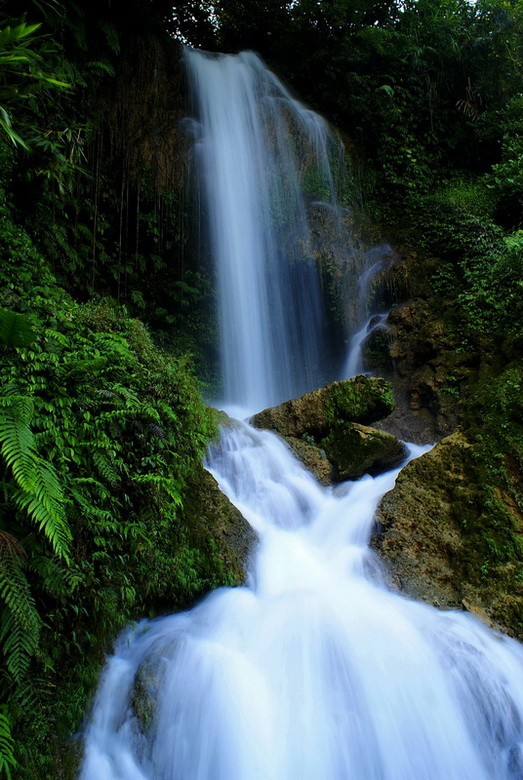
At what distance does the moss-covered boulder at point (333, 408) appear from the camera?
7.35 m

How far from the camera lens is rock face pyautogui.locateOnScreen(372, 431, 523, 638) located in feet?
14.6

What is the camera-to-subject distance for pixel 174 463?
13.1 feet

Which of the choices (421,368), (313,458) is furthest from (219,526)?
(421,368)

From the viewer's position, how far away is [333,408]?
7.37 m

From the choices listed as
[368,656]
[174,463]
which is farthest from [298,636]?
[174,463]

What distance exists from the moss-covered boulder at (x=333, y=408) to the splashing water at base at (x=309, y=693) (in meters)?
2.99

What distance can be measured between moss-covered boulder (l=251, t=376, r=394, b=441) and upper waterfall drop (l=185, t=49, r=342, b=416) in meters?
3.90

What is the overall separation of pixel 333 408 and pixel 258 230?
7300 mm

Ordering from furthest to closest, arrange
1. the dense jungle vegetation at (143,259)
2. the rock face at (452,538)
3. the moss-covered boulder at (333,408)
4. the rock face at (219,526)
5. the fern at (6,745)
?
the moss-covered boulder at (333,408) → the rock face at (219,526) → the rock face at (452,538) → the dense jungle vegetation at (143,259) → the fern at (6,745)

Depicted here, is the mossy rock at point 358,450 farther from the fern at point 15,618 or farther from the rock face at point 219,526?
the fern at point 15,618

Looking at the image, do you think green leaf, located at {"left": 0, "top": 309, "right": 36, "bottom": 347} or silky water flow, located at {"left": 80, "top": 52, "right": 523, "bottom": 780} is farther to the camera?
silky water flow, located at {"left": 80, "top": 52, "right": 523, "bottom": 780}

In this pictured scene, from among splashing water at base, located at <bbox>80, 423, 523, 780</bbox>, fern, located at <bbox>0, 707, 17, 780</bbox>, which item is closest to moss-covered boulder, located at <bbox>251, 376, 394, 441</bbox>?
splashing water at base, located at <bbox>80, 423, 523, 780</bbox>

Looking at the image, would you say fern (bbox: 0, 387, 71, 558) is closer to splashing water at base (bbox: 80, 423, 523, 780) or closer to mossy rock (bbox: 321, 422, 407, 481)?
splashing water at base (bbox: 80, 423, 523, 780)

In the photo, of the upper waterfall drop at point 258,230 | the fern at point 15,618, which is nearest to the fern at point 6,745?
the fern at point 15,618
